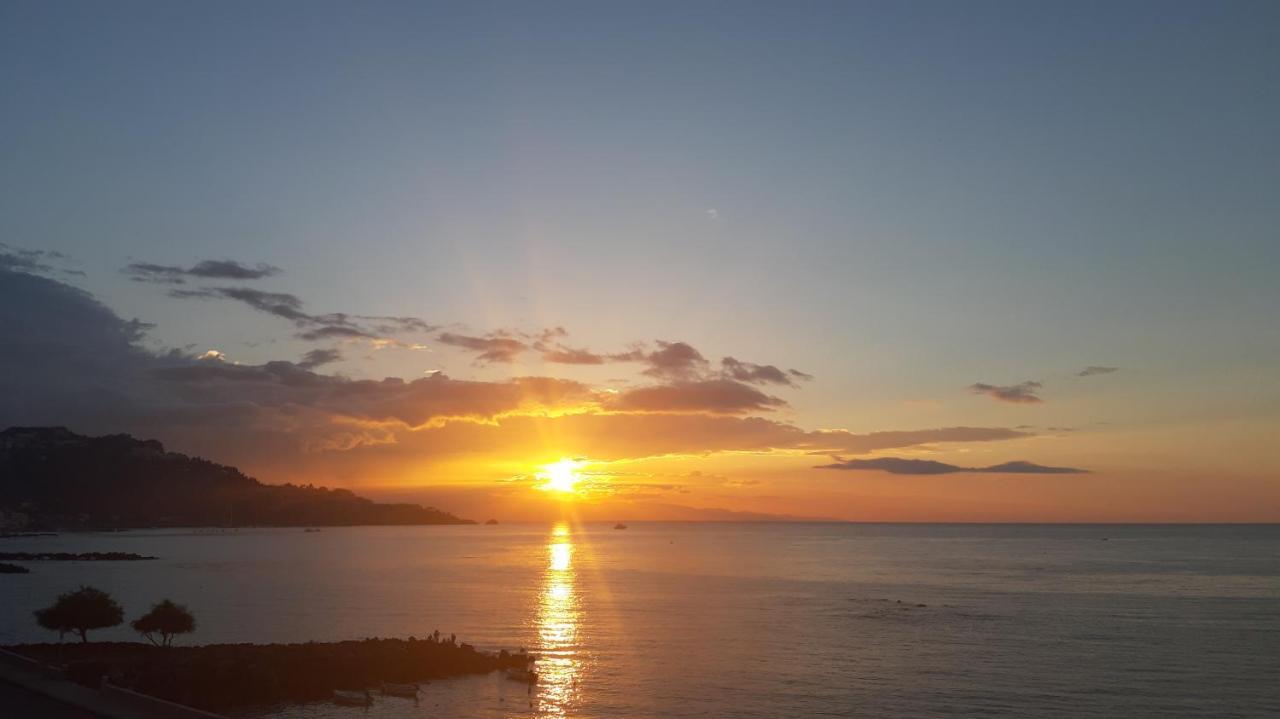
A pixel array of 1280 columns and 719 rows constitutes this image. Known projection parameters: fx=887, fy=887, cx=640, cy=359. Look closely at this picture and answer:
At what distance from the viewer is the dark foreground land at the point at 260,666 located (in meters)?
46.1

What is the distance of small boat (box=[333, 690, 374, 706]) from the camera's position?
48.6m

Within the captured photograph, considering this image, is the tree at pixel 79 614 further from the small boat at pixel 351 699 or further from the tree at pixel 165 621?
the small boat at pixel 351 699

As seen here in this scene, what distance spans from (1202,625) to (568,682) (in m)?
65.3

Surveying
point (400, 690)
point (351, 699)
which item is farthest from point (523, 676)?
point (351, 699)

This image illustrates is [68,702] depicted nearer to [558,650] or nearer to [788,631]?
[558,650]

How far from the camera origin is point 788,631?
3342 inches

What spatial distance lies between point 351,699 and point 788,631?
156 ft

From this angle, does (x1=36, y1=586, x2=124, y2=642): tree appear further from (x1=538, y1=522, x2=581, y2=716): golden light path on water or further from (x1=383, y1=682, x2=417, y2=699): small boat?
(x1=538, y1=522, x2=581, y2=716): golden light path on water

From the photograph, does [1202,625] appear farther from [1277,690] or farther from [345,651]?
[345,651]

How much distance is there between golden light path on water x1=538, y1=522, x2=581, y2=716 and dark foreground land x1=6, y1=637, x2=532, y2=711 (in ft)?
10.1

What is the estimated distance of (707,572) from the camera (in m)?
175

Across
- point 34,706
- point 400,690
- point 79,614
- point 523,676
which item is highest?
point 79,614

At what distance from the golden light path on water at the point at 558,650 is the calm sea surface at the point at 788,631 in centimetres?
26

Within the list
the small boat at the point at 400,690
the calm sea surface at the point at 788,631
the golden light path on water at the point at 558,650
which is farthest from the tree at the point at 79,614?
the golden light path on water at the point at 558,650
